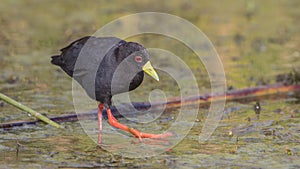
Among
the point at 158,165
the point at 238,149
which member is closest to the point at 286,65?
the point at 238,149

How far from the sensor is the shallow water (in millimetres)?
6840

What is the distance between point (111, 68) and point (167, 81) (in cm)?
283

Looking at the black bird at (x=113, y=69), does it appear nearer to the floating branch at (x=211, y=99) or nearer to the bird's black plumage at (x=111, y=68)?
the bird's black plumage at (x=111, y=68)

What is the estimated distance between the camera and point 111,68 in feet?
24.4

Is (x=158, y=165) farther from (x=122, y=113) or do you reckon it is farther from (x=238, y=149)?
(x=122, y=113)

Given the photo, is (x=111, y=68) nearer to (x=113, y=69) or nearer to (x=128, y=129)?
(x=113, y=69)

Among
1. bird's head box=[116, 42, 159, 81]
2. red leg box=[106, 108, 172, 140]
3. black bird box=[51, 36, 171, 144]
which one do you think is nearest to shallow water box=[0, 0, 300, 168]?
red leg box=[106, 108, 172, 140]

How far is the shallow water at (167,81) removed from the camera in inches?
269

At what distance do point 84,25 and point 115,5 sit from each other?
5.42 ft

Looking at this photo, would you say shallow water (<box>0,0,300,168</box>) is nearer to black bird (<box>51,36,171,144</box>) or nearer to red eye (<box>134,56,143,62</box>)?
black bird (<box>51,36,171,144</box>)

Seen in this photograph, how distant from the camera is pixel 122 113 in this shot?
8.48m

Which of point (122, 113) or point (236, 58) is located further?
point (236, 58)

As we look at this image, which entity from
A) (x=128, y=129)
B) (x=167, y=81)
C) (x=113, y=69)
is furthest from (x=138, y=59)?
(x=167, y=81)

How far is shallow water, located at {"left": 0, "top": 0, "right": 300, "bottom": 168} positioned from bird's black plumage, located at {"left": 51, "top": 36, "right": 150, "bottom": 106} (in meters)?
0.54
